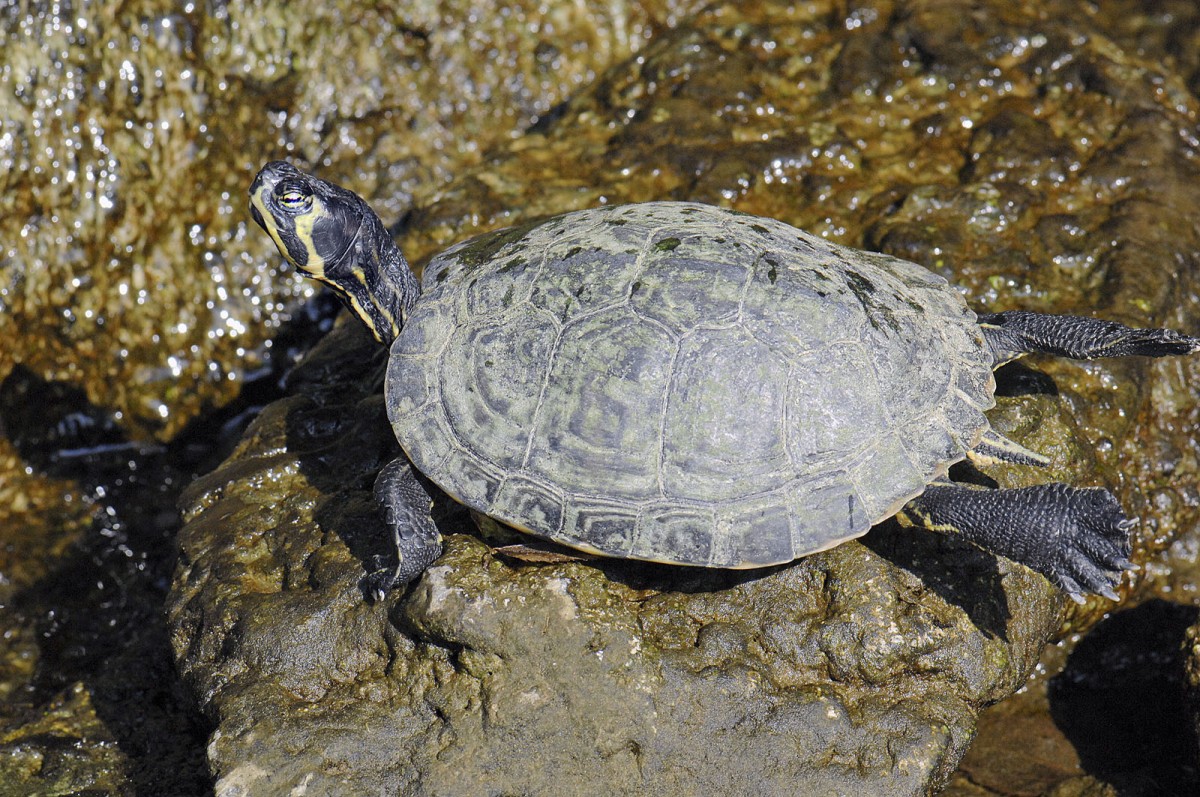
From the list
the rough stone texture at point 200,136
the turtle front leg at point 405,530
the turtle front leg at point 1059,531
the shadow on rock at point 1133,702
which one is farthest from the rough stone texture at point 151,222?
the shadow on rock at point 1133,702

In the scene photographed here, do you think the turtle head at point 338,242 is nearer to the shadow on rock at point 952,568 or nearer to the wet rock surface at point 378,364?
the wet rock surface at point 378,364

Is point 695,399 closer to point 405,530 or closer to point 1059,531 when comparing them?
point 405,530

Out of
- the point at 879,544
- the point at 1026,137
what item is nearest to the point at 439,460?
the point at 879,544

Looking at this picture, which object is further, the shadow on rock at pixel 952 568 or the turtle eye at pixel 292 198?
the turtle eye at pixel 292 198

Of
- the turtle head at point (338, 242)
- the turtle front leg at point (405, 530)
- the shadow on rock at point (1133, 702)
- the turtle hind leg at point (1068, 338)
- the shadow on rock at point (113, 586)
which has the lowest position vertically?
the shadow on rock at point (1133, 702)

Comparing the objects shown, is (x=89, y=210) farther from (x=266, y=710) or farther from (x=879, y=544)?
(x=879, y=544)

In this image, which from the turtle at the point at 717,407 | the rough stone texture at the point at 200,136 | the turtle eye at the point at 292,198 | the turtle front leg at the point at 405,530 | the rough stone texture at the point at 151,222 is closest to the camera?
the turtle at the point at 717,407
